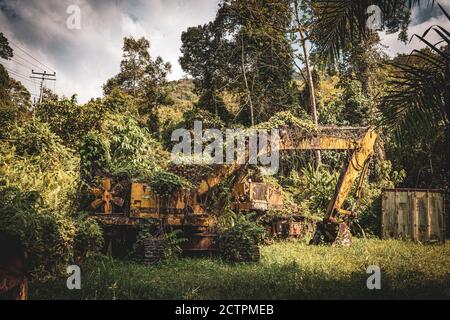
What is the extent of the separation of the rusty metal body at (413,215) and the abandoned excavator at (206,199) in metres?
2.68

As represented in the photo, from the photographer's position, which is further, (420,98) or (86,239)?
(86,239)

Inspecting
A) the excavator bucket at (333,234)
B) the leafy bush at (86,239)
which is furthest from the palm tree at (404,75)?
the leafy bush at (86,239)

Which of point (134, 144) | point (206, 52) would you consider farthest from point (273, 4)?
point (134, 144)

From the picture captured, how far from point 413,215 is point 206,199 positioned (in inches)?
306

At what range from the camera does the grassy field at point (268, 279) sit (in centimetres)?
520

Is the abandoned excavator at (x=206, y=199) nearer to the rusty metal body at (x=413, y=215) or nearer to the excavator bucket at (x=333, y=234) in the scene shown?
the excavator bucket at (x=333, y=234)

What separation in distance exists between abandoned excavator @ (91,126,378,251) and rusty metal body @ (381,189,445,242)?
2.68m

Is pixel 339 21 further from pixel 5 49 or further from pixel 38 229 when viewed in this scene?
pixel 5 49

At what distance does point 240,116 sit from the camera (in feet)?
79.0

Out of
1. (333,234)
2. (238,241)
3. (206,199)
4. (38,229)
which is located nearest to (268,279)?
(238,241)

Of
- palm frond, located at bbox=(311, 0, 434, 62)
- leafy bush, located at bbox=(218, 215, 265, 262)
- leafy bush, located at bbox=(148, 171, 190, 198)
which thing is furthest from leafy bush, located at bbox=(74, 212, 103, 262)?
palm frond, located at bbox=(311, 0, 434, 62)

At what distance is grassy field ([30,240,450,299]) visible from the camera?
205 inches
